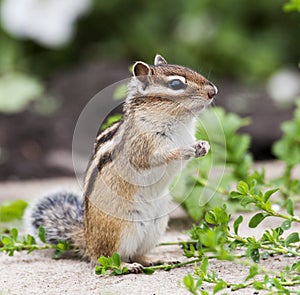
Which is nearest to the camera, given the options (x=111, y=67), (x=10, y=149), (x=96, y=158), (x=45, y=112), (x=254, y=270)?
(x=254, y=270)

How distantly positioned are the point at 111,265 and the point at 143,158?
55cm

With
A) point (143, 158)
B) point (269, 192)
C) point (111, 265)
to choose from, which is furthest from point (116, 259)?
point (269, 192)

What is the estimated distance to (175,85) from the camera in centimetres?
389

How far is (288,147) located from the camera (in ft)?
17.5

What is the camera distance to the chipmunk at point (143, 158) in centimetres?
388

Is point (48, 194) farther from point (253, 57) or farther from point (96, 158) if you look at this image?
point (253, 57)

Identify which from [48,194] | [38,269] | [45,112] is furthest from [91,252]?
[45,112]

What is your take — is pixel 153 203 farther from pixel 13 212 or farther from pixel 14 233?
pixel 13 212

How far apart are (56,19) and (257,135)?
114 inches

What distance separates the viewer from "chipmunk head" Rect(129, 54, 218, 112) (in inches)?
153

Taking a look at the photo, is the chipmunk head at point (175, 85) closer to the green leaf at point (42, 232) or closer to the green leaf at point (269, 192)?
the green leaf at point (269, 192)

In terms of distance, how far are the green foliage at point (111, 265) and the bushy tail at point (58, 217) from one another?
540 mm

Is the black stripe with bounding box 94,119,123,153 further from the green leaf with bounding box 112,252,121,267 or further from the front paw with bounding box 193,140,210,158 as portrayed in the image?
the green leaf with bounding box 112,252,121,267

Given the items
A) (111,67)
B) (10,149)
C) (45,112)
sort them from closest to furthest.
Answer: (10,149)
(45,112)
(111,67)
